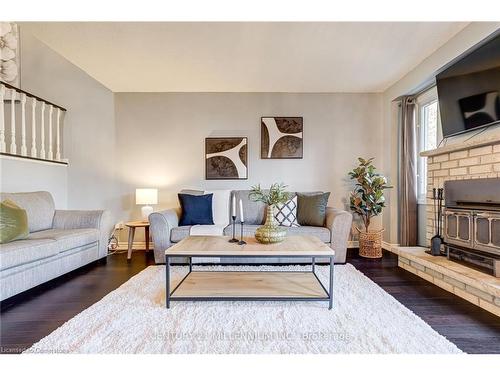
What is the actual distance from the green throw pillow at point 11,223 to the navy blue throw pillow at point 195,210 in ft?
5.04

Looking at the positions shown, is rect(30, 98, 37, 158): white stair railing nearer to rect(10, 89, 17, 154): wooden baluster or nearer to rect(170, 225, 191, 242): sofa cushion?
rect(10, 89, 17, 154): wooden baluster

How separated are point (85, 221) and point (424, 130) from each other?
4598mm

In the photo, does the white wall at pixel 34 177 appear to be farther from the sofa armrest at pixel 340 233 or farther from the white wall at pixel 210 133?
the sofa armrest at pixel 340 233

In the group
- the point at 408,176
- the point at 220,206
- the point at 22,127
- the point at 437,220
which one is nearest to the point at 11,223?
the point at 22,127

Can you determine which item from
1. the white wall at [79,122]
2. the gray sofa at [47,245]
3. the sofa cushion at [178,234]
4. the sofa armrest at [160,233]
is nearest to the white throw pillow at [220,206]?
the sofa cushion at [178,234]

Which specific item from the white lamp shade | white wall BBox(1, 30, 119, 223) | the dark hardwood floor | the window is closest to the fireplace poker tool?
the dark hardwood floor

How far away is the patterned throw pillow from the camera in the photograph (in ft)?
11.0

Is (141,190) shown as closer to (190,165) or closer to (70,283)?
(190,165)

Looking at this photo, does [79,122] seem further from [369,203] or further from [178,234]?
[369,203]

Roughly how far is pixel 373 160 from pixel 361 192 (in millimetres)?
637

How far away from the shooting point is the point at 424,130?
359cm

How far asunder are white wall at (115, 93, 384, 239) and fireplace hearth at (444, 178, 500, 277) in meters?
1.58

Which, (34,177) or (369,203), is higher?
(34,177)
